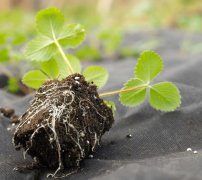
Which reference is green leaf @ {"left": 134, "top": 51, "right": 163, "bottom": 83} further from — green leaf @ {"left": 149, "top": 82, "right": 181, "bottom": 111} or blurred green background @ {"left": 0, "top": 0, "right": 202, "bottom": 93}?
blurred green background @ {"left": 0, "top": 0, "right": 202, "bottom": 93}

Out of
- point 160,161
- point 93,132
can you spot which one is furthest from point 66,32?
point 160,161

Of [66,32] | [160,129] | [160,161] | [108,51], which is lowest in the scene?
[160,161]

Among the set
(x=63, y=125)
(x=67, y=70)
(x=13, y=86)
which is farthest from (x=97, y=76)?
(x=13, y=86)

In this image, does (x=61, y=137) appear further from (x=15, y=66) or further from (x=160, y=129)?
(x=15, y=66)

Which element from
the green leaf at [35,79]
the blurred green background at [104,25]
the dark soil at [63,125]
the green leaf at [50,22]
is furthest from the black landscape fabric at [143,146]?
the blurred green background at [104,25]

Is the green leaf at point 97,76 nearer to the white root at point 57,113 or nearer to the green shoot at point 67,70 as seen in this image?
the green shoot at point 67,70

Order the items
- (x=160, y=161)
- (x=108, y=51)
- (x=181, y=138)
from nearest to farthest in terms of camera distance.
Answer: (x=160, y=161) < (x=181, y=138) < (x=108, y=51)
